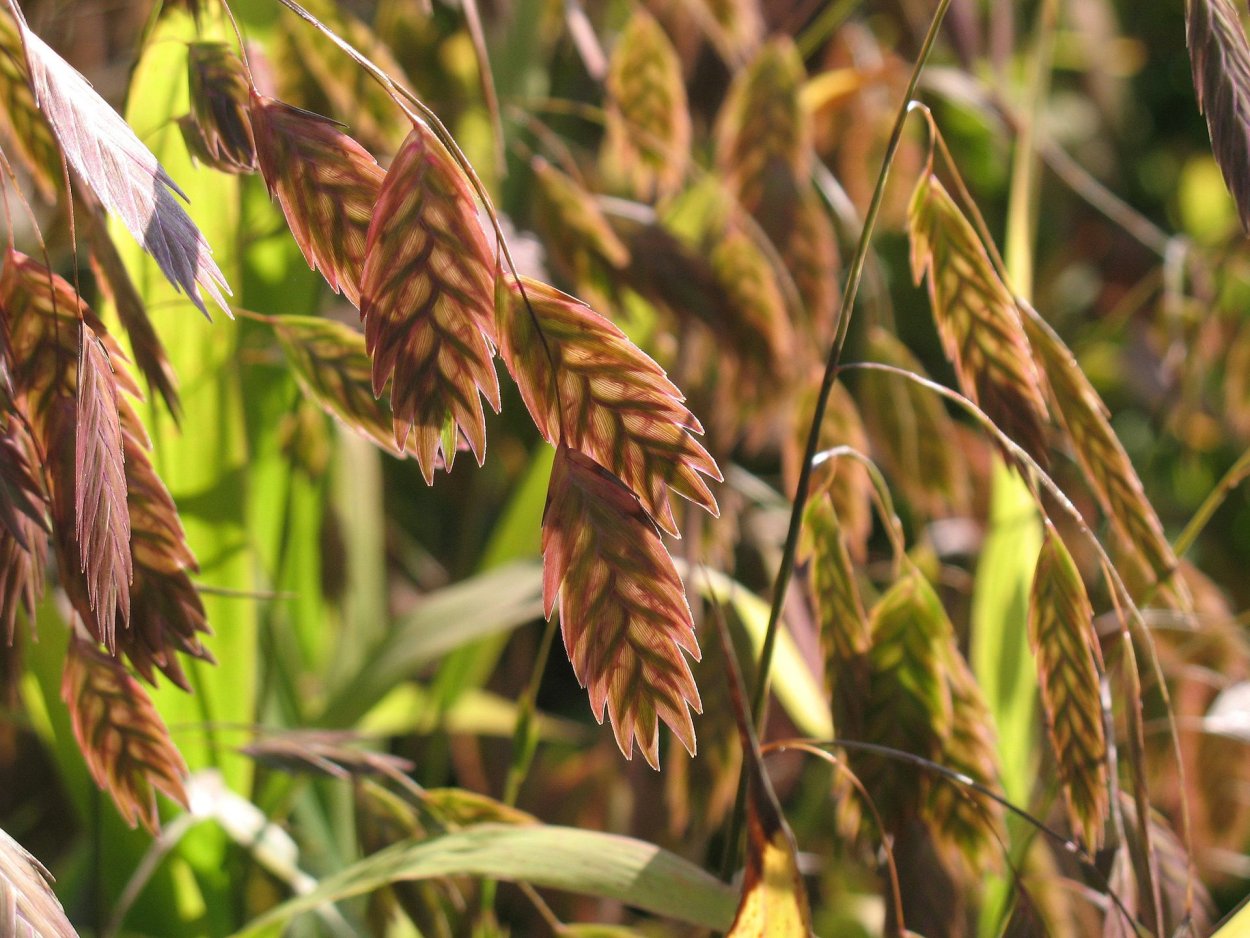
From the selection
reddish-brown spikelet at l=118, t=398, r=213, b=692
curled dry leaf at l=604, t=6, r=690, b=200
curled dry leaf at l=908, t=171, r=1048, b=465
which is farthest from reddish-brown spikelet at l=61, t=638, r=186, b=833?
curled dry leaf at l=604, t=6, r=690, b=200

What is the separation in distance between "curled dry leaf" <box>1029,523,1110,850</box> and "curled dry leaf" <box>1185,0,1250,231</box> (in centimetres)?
12

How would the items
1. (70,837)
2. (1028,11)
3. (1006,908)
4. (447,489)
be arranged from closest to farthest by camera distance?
(1006,908) < (70,837) < (447,489) < (1028,11)

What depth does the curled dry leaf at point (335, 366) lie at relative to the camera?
1.32 feet

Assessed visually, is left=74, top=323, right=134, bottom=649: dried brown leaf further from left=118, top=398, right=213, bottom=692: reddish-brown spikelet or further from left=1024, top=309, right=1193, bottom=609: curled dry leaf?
left=1024, top=309, right=1193, bottom=609: curled dry leaf

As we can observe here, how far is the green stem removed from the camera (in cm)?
34

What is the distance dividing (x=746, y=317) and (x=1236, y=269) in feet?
1.41

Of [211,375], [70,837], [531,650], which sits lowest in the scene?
[70,837]

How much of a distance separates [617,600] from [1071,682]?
0.18m

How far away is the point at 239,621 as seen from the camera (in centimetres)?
61

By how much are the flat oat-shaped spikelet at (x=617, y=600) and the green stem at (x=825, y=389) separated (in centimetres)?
9

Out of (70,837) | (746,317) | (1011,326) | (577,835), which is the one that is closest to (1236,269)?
(746,317)

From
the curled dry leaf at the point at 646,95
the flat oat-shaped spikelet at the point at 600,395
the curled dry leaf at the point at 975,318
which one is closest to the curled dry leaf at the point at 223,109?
the flat oat-shaped spikelet at the point at 600,395

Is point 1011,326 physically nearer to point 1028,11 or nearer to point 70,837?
point 70,837

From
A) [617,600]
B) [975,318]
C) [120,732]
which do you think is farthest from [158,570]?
[975,318]
